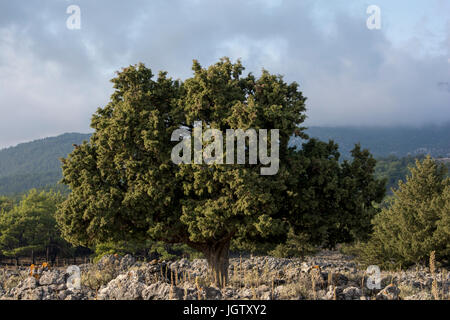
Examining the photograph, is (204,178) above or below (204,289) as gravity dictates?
above

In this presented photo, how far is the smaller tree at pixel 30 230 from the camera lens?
5770 cm

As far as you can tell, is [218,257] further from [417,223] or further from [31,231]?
[31,231]

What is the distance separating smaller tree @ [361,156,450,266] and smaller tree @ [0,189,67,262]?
1693 inches

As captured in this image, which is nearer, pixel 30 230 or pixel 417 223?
pixel 417 223

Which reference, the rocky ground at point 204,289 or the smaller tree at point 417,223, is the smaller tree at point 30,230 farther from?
the rocky ground at point 204,289

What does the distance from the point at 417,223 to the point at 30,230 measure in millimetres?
52270

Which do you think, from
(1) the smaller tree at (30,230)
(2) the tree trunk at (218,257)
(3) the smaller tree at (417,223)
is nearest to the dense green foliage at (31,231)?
(1) the smaller tree at (30,230)

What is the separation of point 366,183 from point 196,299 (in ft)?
36.7

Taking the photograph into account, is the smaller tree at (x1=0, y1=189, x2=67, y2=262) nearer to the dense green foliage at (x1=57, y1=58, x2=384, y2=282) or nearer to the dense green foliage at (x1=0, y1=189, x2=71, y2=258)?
the dense green foliage at (x1=0, y1=189, x2=71, y2=258)

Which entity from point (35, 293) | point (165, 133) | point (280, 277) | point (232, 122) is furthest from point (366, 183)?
point (35, 293)

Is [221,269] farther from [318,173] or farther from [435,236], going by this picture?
[435,236]

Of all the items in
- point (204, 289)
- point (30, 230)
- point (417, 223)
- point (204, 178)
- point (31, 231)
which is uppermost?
point (204, 178)

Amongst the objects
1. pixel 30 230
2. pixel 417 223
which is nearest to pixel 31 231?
pixel 30 230

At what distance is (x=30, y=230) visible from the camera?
60250 mm
